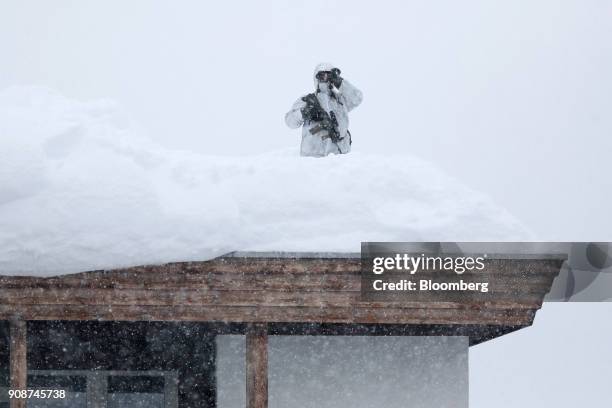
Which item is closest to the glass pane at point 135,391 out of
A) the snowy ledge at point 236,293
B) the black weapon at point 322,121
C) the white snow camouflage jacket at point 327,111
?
the snowy ledge at point 236,293

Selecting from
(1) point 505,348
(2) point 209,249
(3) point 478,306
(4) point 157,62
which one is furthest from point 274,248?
(4) point 157,62

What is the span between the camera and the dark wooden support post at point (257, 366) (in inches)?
274

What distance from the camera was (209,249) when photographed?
21.5 feet

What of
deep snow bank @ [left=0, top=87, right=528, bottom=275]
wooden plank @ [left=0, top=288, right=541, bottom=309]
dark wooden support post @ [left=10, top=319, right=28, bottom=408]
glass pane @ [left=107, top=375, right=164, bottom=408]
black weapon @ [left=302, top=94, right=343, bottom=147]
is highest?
black weapon @ [left=302, top=94, right=343, bottom=147]

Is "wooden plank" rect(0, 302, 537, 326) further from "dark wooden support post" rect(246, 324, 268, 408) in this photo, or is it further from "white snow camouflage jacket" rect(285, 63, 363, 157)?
"white snow camouflage jacket" rect(285, 63, 363, 157)

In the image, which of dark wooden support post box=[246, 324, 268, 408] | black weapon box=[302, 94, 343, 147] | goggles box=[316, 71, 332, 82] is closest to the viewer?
dark wooden support post box=[246, 324, 268, 408]

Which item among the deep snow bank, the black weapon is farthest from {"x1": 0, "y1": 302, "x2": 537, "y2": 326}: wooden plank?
the black weapon

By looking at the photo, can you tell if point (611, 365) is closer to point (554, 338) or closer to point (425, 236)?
point (554, 338)

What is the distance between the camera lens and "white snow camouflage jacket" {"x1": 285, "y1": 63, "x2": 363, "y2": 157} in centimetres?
981

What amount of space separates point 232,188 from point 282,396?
7.14ft

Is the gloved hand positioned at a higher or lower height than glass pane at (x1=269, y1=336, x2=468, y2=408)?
higher

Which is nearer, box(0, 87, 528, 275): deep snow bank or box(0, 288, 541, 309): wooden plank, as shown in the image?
box(0, 87, 528, 275): deep snow bank

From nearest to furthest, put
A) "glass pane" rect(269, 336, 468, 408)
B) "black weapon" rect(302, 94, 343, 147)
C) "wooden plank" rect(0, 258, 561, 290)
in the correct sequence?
"wooden plank" rect(0, 258, 561, 290)
"glass pane" rect(269, 336, 468, 408)
"black weapon" rect(302, 94, 343, 147)

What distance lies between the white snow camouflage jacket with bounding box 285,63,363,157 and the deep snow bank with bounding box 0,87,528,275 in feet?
7.65
